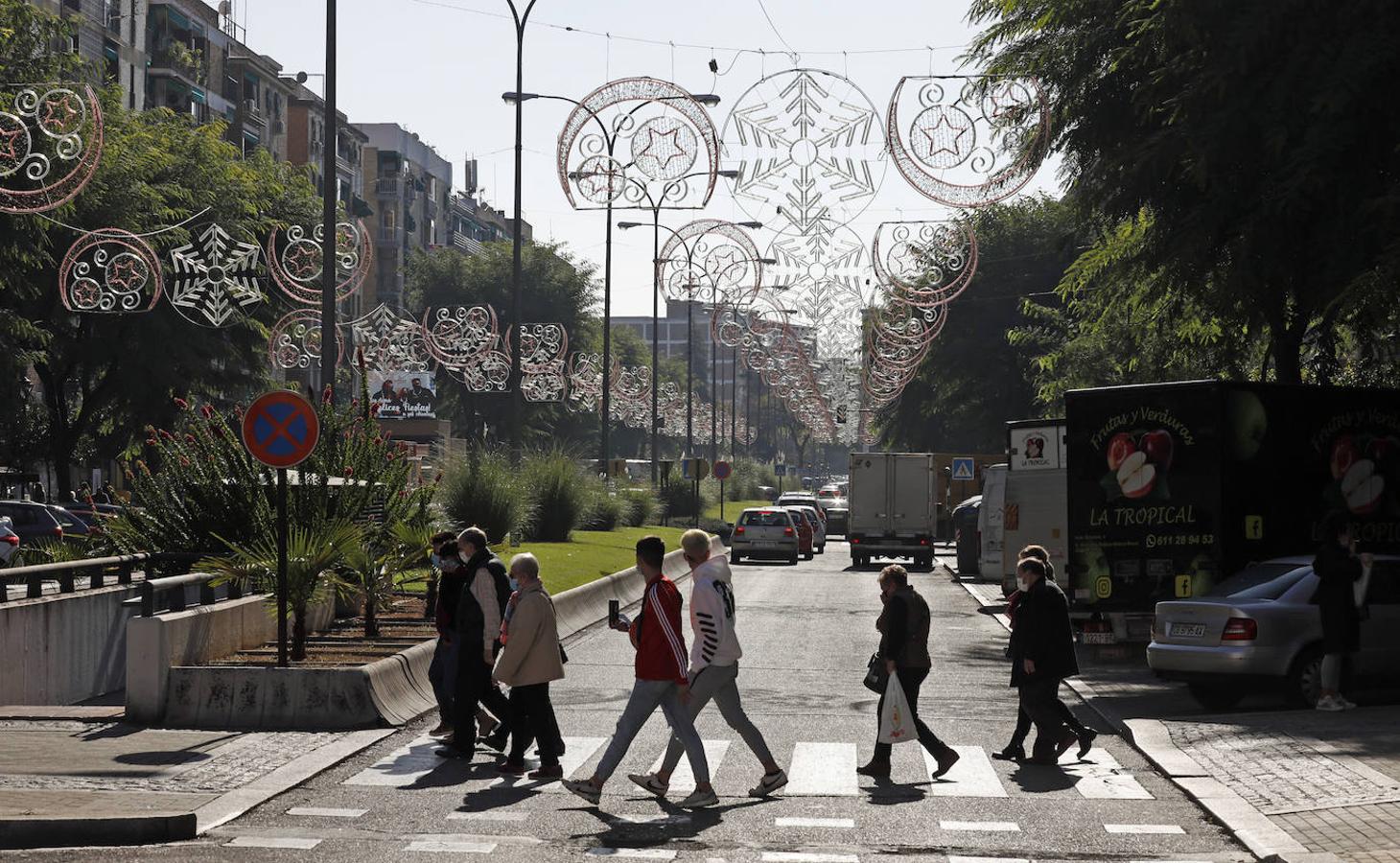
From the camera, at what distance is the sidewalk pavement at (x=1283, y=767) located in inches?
416

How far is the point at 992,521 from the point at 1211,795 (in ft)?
85.0

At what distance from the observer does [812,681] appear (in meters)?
20.7

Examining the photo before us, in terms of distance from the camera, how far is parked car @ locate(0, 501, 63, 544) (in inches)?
1578

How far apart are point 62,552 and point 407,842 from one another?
1256 cm

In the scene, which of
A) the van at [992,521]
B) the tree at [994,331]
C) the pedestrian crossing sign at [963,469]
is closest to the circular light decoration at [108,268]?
the van at [992,521]

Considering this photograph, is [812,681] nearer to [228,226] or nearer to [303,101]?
[228,226]

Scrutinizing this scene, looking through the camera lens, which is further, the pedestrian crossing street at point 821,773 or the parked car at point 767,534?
the parked car at point 767,534

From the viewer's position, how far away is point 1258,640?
17125 millimetres

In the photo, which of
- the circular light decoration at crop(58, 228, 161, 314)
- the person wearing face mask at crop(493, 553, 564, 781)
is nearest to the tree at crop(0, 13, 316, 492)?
the circular light decoration at crop(58, 228, 161, 314)

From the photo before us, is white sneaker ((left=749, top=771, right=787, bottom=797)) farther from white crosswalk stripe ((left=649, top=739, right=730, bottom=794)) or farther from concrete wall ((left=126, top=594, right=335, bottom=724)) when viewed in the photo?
concrete wall ((left=126, top=594, right=335, bottom=724))

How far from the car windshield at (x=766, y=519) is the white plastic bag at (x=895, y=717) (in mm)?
40599

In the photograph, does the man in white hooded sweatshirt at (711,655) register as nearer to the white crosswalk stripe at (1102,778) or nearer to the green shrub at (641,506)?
the white crosswalk stripe at (1102,778)

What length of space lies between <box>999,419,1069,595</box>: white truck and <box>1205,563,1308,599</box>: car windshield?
1198 cm

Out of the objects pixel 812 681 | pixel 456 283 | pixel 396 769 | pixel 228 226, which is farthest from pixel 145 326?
pixel 456 283
